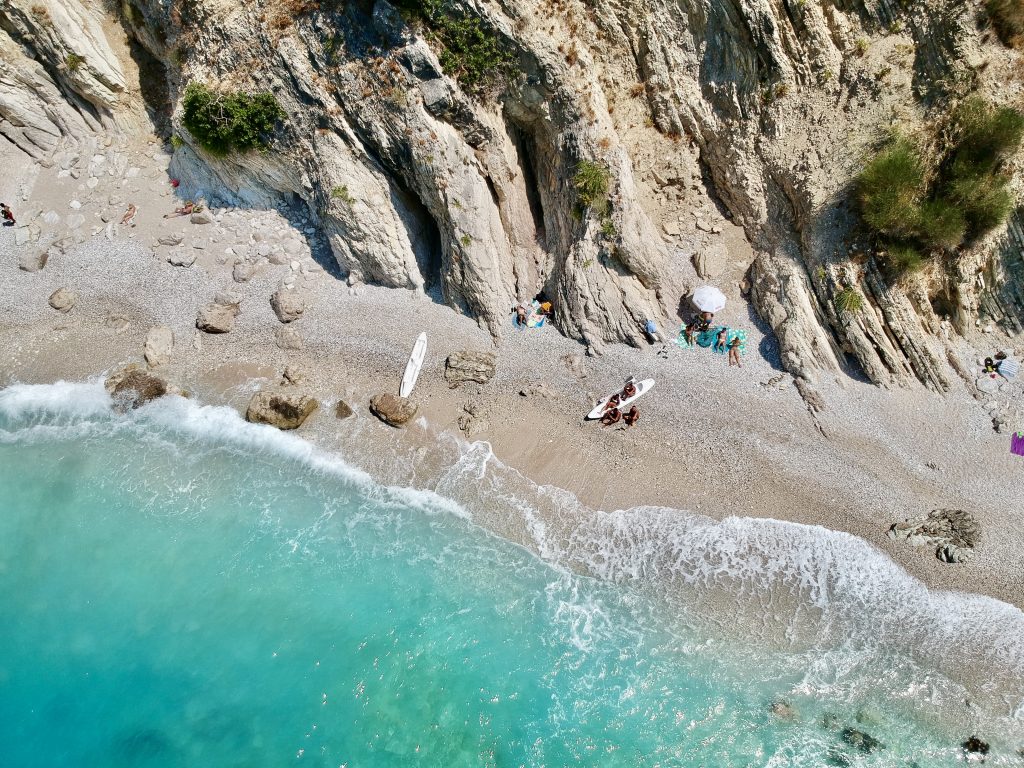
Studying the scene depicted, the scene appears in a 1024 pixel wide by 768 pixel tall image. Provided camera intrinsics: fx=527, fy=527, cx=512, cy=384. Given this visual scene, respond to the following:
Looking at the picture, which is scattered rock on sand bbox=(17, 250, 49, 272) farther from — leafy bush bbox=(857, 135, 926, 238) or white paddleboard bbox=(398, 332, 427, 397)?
leafy bush bbox=(857, 135, 926, 238)

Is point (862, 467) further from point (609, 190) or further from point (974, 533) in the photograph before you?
point (609, 190)

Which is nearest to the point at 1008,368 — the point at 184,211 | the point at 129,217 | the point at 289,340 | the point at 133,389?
the point at 289,340

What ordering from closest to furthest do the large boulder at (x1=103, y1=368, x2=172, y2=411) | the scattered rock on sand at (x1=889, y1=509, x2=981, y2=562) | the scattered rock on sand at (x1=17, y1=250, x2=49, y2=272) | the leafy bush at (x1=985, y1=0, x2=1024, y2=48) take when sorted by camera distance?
1. the leafy bush at (x1=985, y1=0, x2=1024, y2=48)
2. the scattered rock on sand at (x1=889, y1=509, x2=981, y2=562)
3. the large boulder at (x1=103, y1=368, x2=172, y2=411)
4. the scattered rock on sand at (x1=17, y1=250, x2=49, y2=272)

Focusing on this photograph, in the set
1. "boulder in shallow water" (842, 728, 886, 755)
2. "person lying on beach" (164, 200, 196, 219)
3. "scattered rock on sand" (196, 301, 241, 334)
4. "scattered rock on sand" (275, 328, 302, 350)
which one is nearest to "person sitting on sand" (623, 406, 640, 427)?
"boulder in shallow water" (842, 728, 886, 755)

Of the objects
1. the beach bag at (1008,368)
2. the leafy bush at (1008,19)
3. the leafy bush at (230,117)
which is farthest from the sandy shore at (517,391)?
the leafy bush at (1008,19)

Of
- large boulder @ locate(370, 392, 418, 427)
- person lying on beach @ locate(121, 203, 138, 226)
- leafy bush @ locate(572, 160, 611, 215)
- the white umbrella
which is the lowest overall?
large boulder @ locate(370, 392, 418, 427)

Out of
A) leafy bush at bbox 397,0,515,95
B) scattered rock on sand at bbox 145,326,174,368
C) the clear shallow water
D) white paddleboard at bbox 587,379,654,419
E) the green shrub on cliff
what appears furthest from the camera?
scattered rock on sand at bbox 145,326,174,368

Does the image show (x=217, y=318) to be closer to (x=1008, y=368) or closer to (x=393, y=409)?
(x=393, y=409)
